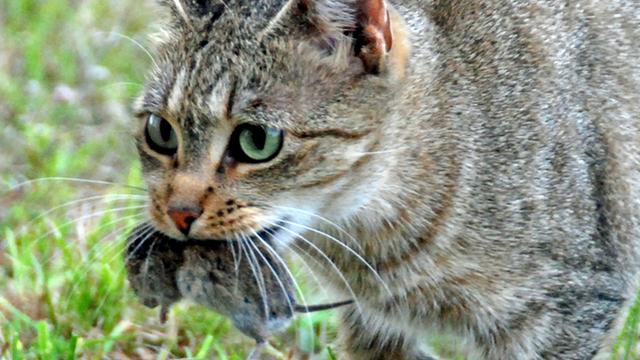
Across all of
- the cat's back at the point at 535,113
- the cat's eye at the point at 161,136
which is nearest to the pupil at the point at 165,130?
the cat's eye at the point at 161,136

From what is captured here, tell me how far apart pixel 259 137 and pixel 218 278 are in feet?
1.33

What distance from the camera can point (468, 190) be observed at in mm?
3973

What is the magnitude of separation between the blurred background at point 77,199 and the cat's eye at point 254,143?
466mm

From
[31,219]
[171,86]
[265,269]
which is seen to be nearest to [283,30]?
[171,86]

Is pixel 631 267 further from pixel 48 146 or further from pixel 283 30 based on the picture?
pixel 48 146

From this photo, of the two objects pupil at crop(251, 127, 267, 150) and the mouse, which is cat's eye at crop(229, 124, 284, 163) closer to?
pupil at crop(251, 127, 267, 150)

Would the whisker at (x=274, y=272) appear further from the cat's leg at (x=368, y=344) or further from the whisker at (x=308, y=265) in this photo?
the cat's leg at (x=368, y=344)

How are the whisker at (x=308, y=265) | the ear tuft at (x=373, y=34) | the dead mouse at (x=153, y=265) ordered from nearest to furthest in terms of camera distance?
the ear tuft at (x=373, y=34) < the dead mouse at (x=153, y=265) < the whisker at (x=308, y=265)

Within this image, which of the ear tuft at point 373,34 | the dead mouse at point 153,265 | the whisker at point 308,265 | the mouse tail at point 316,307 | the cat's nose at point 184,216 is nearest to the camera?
the cat's nose at point 184,216

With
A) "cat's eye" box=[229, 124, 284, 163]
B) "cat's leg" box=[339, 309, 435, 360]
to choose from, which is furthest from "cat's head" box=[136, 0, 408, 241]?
"cat's leg" box=[339, 309, 435, 360]

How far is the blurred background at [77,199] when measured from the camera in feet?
14.6

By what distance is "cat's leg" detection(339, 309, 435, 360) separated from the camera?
4.52 metres

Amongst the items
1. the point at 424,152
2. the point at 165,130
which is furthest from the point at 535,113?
the point at 165,130

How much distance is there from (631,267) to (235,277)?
4.24 ft
